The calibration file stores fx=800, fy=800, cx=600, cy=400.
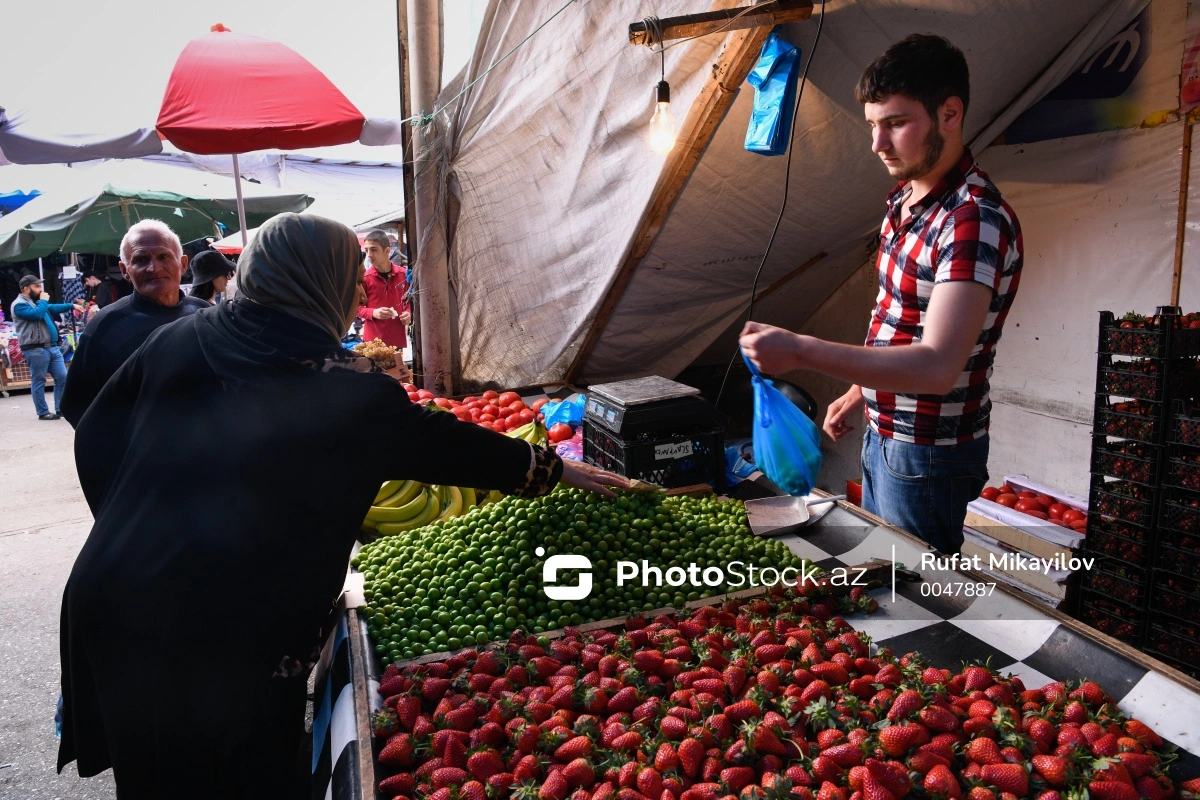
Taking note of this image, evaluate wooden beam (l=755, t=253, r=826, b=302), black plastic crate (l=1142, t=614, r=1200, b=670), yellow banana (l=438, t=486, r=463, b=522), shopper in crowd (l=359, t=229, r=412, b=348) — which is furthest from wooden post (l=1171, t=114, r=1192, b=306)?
shopper in crowd (l=359, t=229, r=412, b=348)

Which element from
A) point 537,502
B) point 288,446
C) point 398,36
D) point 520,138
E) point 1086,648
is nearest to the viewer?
point 288,446

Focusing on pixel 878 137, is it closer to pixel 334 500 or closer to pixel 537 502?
pixel 537 502

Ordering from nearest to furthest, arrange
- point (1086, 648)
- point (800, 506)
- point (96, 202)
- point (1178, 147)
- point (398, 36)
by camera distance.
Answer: point (1086, 648), point (800, 506), point (1178, 147), point (398, 36), point (96, 202)

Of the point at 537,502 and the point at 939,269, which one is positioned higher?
the point at 939,269

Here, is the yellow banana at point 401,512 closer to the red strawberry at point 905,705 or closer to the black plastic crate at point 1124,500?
A: the red strawberry at point 905,705

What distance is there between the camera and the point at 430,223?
5.34 metres

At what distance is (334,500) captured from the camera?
1.72 m

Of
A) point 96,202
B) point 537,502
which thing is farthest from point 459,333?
point 96,202

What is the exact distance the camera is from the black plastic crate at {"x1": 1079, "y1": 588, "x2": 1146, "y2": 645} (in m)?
3.07

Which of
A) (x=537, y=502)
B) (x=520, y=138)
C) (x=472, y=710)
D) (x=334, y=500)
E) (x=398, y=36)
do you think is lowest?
(x=472, y=710)

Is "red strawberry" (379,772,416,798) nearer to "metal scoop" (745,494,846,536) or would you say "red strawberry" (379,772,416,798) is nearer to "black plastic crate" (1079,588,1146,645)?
"metal scoop" (745,494,846,536)

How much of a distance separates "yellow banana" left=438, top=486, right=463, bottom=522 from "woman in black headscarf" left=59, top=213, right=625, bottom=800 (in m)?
1.41

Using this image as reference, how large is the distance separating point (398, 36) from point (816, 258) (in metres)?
3.19

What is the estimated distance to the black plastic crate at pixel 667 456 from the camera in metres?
3.31
